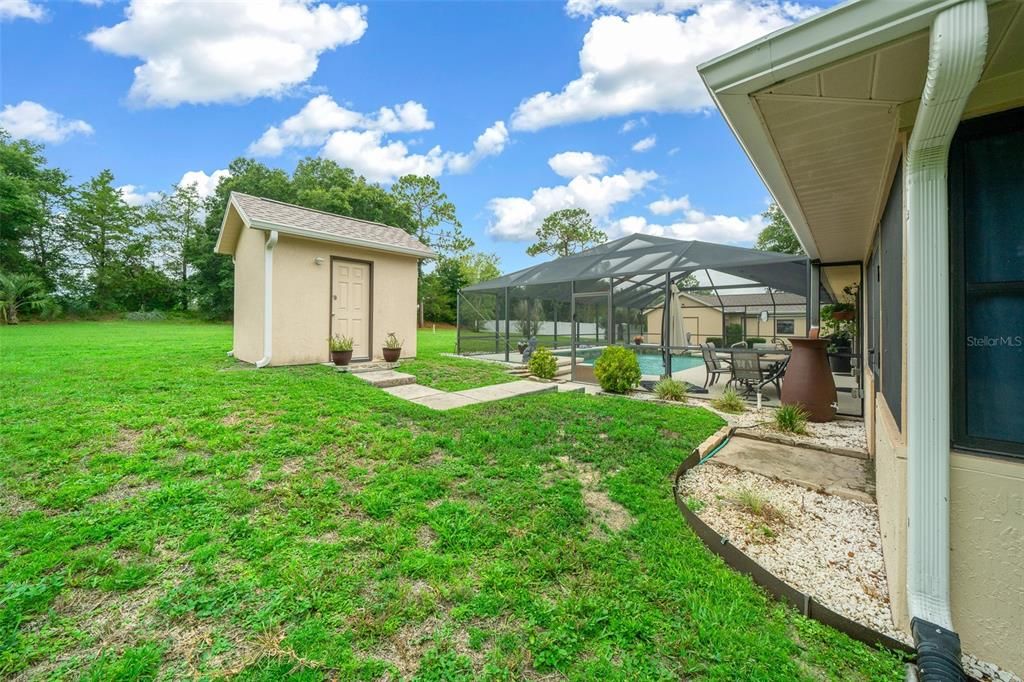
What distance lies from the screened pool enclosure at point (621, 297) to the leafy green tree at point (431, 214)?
22047 mm

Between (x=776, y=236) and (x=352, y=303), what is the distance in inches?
1083

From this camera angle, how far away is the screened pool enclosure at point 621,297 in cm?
750

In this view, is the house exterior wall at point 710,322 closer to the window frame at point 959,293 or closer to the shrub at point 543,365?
the shrub at point 543,365

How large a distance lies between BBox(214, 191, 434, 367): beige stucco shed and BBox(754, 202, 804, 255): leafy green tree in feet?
82.4

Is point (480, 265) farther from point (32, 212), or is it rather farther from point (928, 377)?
point (928, 377)

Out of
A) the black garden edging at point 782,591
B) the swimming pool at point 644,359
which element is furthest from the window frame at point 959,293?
the swimming pool at point 644,359

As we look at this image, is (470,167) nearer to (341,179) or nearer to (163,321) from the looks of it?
(341,179)

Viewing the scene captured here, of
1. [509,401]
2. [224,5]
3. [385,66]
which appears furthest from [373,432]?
[385,66]

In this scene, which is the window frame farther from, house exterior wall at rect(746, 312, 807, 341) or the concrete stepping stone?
house exterior wall at rect(746, 312, 807, 341)

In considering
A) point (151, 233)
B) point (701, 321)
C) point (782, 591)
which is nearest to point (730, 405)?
point (782, 591)

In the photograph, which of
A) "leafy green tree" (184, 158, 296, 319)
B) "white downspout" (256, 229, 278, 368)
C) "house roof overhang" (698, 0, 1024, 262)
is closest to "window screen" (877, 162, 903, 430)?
"house roof overhang" (698, 0, 1024, 262)

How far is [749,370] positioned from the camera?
22.2 ft

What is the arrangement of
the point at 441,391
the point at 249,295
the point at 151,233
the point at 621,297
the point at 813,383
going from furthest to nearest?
the point at 151,233
the point at 621,297
the point at 249,295
the point at 441,391
the point at 813,383

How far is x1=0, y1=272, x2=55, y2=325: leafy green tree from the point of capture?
55.4 feet
